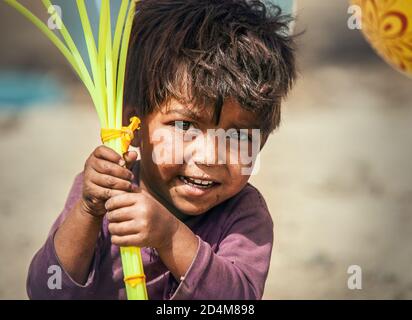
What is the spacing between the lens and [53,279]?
119cm

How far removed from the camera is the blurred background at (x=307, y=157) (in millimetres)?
1870

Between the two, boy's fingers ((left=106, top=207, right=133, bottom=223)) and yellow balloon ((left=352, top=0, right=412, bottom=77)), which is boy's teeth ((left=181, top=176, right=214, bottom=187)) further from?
yellow balloon ((left=352, top=0, right=412, bottom=77))

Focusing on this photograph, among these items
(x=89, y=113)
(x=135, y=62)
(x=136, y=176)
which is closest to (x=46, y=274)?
(x=136, y=176)

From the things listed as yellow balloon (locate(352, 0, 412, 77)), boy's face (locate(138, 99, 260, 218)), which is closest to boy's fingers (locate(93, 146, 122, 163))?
boy's face (locate(138, 99, 260, 218))

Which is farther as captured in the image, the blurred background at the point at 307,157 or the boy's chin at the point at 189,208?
the blurred background at the point at 307,157

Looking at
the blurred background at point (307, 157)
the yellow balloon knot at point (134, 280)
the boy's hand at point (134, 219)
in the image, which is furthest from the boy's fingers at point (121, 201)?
the blurred background at point (307, 157)

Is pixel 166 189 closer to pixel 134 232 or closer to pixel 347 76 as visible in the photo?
pixel 134 232

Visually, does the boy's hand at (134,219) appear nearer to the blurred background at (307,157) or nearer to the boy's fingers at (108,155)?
the boy's fingers at (108,155)

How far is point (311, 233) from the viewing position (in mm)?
1945

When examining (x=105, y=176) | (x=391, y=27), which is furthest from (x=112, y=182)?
(x=391, y=27)

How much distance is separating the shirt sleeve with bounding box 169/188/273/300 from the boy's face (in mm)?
58

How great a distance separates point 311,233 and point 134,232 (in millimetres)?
950

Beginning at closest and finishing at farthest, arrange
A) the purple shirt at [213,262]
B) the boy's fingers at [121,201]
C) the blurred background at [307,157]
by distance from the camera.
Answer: the boy's fingers at [121,201] < the purple shirt at [213,262] < the blurred background at [307,157]

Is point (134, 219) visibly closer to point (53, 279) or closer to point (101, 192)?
point (101, 192)
